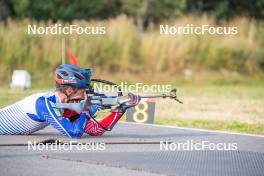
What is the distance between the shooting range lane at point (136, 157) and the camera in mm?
8039

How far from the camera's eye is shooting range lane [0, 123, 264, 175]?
26.4 ft

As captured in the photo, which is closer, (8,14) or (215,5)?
(8,14)

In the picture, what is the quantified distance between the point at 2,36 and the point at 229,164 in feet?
55.1

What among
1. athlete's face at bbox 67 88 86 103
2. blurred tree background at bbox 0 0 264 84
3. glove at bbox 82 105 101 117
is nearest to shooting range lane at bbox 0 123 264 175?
glove at bbox 82 105 101 117

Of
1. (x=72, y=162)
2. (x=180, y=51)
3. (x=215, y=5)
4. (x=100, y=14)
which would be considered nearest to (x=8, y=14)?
(x=100, y=14)

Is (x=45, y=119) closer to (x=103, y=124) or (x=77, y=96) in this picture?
(x=77, y=96)

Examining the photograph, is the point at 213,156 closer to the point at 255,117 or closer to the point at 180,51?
the point at 255,117

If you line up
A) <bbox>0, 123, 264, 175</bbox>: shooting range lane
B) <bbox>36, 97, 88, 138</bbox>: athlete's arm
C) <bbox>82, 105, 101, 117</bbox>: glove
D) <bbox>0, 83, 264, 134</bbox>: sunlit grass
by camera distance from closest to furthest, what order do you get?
<bbox>0, 123, 264, 175</bbox>: shooting range lane < <bbox>36, 97, 88, 138</bbox>: athlete's arm < <bbox>82, 105, 101, 117</bbox>: glove < <bbox>0, 83, 264, 134</bbox>: sunlit grass

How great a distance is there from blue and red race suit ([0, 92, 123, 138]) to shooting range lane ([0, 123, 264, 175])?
0.14 m

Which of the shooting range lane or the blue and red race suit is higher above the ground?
the blue and red race suit

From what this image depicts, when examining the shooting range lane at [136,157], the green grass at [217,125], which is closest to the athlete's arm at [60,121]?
the shooting range lane at [136,157]

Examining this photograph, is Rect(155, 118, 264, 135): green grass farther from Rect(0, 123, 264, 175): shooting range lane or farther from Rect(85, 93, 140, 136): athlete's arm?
Rect(85, 93, 140, 136): athlete's arm

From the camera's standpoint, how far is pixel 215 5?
35812 mm

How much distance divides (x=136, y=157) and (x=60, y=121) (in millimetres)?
1334
